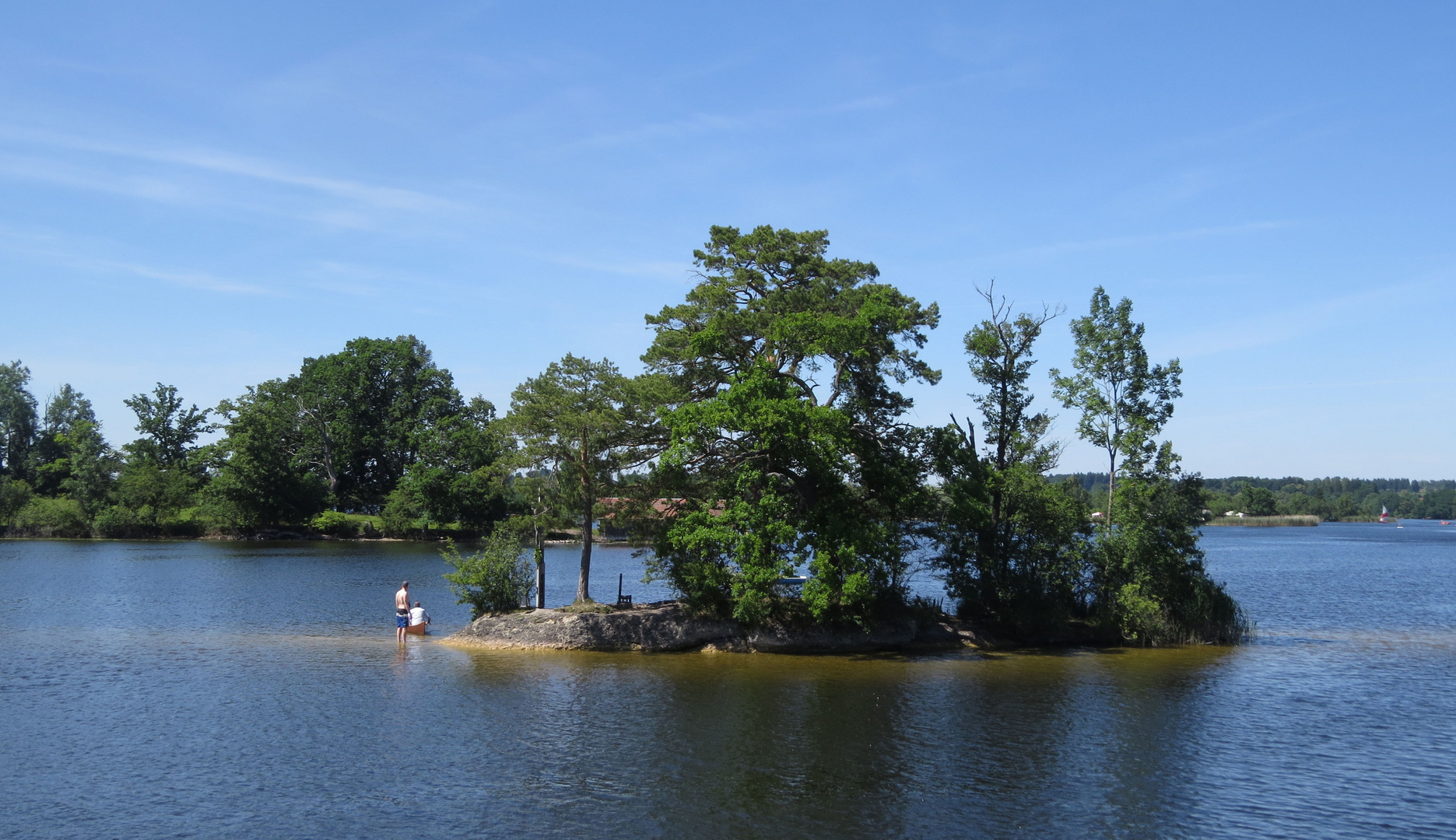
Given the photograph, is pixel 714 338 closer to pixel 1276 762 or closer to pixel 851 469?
pixel 851 469

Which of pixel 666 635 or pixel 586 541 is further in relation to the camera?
pixel 586 541

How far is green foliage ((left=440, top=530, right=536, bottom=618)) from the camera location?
121 feet

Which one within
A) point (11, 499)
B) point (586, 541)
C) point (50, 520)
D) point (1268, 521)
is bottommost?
point (1268, 521)

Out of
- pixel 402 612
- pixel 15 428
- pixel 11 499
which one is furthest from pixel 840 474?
pixel 15 428

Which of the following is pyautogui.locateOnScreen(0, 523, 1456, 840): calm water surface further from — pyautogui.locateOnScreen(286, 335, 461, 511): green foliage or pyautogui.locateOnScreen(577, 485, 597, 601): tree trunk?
pyautogui.locateOnScreen(286, 335, 461, 511): green foliage

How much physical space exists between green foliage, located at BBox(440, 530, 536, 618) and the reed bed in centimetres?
17364

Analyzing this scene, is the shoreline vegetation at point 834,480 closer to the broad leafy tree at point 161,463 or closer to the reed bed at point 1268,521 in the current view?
the broad leafy tree at point 161,463

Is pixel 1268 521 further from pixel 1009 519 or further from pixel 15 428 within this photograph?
pixel 15 428

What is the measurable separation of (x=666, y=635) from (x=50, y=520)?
282 ft

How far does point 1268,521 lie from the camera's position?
18262cm

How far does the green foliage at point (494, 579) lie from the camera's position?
1448 inches

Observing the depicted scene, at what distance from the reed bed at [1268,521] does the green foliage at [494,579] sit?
570 feet

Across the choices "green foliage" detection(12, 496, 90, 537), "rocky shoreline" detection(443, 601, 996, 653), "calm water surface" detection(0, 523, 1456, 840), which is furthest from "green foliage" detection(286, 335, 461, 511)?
"rocky shoreline" detection(443, 601, 996, 653)

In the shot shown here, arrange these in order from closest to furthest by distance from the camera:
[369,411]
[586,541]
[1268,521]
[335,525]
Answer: [586,541] → [335,525] → [369,411] → [1268,521]
